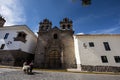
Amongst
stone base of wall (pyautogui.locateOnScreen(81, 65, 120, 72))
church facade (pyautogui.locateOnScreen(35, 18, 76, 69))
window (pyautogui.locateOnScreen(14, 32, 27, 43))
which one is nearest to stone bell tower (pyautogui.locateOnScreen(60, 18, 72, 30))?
church facade (pyautogui.locateOnScreen(35, 18, 76, 69))

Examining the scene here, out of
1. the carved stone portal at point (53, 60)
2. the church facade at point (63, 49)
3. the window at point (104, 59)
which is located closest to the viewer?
the window at point (104, 59)

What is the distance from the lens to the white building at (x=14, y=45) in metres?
17.6

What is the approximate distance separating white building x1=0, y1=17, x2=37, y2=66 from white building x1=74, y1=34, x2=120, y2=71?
41.0 ft

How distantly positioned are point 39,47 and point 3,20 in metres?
15.5

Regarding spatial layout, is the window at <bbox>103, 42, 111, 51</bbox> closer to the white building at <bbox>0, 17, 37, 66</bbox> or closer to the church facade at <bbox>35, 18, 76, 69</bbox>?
the church facade at <bbox>35, 18, 76, 69</bbox>

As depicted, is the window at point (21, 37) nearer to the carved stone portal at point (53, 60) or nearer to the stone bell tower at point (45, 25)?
the stone bell tower at point (45, 25)

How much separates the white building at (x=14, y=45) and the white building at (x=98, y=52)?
12.5 m

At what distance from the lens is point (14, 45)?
18.4 metres

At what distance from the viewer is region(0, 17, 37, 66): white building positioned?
17641 millimetres

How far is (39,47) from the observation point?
21141 millimetres

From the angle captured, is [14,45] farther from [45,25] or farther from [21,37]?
[45,25]

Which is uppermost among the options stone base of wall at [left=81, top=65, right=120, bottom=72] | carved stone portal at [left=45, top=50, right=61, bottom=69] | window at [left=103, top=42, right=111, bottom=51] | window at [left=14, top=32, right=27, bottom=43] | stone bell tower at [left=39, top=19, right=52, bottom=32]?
stone bell tower at [left=39, top=19, right=52, bottom=32]

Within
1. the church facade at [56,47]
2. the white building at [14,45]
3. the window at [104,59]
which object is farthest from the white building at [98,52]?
the white building at [14,45]

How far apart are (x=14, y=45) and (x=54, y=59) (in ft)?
31.1
